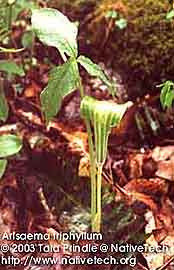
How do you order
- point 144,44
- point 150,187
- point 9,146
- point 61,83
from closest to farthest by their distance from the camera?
point 61,83 → point 9,146 → point 150,187 → point 144,44

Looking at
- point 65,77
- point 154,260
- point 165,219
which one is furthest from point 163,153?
point 65,77

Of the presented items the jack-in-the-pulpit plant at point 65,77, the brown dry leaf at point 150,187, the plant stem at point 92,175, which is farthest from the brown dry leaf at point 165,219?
the jack-in-the-pulpit plant at point 65,77

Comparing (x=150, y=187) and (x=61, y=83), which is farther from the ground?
(x=61, y=83)

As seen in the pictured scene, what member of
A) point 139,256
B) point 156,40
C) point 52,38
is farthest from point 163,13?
point 139,256

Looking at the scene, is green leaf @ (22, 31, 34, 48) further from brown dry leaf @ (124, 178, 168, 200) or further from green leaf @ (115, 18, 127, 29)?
brown dry leaf @ (124, 178, 168, 200)

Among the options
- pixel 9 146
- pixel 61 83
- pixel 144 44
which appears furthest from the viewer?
pixel 144 44

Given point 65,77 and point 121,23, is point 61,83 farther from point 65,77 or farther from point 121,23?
point 121,23
